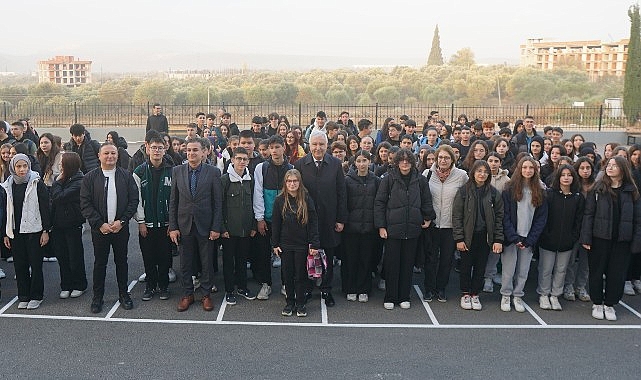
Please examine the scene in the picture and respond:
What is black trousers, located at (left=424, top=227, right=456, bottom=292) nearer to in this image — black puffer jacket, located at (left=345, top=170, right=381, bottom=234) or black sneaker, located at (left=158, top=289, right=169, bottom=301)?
black puffer jacket, located at (left=345, top=170, right=381, bottom=234)

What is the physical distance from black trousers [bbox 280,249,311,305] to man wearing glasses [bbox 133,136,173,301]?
1.48 meters

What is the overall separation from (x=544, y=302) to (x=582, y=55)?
Answer: 100 metres

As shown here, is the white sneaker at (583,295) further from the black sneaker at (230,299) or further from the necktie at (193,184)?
the necktie at (193,184)

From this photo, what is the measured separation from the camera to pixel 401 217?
22.0ft

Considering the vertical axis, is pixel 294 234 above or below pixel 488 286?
above

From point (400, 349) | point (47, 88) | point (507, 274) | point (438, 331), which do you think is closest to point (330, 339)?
point (400, 349)

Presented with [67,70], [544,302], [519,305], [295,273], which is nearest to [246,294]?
[295,273]

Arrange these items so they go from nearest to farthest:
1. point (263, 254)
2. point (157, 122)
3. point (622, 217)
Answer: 1. point (622, 217)
2. point (263, 254)
3. point (157, 122)

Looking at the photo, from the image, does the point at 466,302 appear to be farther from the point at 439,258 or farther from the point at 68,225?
the point at 68,225

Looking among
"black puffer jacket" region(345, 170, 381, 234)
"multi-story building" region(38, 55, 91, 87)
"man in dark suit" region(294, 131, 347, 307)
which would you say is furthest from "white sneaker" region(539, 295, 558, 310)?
"multi-story building" region(38, 55, 91, 87)

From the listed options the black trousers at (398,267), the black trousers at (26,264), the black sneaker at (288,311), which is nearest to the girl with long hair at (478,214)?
the black trousers at (398,267)

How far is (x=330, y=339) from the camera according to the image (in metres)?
6.02

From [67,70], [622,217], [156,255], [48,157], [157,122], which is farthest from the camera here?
[67,70]

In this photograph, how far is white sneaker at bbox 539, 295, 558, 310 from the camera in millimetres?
6922
